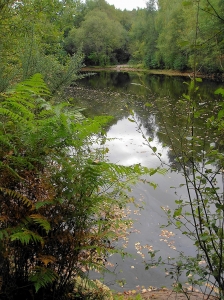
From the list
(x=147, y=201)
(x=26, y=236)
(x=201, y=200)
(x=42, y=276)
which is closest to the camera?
(x=26, y=236)

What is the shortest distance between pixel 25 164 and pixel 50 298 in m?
1.21

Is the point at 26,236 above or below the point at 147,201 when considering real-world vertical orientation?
below

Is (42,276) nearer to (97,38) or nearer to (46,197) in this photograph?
(46,197)

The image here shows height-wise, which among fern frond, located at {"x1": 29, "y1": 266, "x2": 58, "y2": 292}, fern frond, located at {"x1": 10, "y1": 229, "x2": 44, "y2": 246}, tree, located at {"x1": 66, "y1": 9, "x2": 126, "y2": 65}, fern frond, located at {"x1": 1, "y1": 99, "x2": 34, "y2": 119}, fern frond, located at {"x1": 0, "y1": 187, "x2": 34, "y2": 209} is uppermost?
tree, located at {"x1": 66, "y1": 9, "x2": 126, "y2": 65}

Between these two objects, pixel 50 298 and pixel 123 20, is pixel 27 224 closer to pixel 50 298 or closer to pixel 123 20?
pixel 50 298

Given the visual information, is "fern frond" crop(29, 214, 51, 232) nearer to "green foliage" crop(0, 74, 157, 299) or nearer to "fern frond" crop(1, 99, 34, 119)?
"green foliage" crop(0, 74, 157, 299)

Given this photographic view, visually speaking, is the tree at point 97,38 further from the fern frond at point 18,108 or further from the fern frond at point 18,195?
the fern frond at point 18,195

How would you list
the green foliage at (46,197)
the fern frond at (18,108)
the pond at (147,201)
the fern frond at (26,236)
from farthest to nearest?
the pond at (147,201) → the fern frond at (18,108) → the green foliage at (46,197) → the fern frond at (26,236)

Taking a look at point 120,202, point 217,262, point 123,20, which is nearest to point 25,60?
point 120,202

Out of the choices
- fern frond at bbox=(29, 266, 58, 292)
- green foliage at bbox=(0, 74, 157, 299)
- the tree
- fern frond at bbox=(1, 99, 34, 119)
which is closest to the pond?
green foliage at bbox=(0, 74, 157, 299)

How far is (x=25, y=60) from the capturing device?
6668 millimetres

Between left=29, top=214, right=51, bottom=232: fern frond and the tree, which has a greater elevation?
the tree

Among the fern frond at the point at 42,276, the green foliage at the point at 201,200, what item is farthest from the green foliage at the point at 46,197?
the green foliage at the point at 201,200

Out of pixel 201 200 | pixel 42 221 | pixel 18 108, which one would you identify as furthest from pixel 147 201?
pixel 42 221
